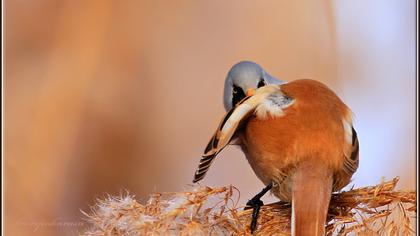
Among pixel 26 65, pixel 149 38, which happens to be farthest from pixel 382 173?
pixel 26 65

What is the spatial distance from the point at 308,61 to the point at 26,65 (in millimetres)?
441

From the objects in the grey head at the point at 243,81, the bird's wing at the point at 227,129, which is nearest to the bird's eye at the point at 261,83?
the grey head at the point at 243,81

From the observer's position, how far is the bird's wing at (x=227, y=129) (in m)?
0.50

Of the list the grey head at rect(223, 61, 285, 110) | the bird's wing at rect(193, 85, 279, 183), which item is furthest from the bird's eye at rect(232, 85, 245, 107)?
the bird's wing at rect(193, 85, 279, 183)

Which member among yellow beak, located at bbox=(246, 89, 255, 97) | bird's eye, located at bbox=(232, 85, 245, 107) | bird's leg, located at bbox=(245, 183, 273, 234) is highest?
yellow beak, located at bbox=(246, 89, 255, 97)

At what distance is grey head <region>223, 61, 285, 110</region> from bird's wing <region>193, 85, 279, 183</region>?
3.7 inches

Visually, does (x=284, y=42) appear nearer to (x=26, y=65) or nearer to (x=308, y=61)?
(x=308, y=61)

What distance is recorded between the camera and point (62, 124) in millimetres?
730

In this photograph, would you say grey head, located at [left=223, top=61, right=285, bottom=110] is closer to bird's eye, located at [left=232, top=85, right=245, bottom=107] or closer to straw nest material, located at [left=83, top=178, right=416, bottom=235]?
bird's eye, located at [left=232, top=85, right=245, bottom=107]

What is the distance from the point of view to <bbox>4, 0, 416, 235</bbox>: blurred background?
0.68 metres

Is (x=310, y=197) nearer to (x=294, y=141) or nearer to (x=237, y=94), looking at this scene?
(x=294, y=141)

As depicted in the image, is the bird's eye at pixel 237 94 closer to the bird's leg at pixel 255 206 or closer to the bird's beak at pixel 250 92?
the bird's beak at pixel 250 92

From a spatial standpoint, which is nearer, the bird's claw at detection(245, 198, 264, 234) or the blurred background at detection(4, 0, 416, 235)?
the bird's claw at detection(245, 198, 264, 234)

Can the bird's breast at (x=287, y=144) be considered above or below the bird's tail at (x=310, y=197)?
above
